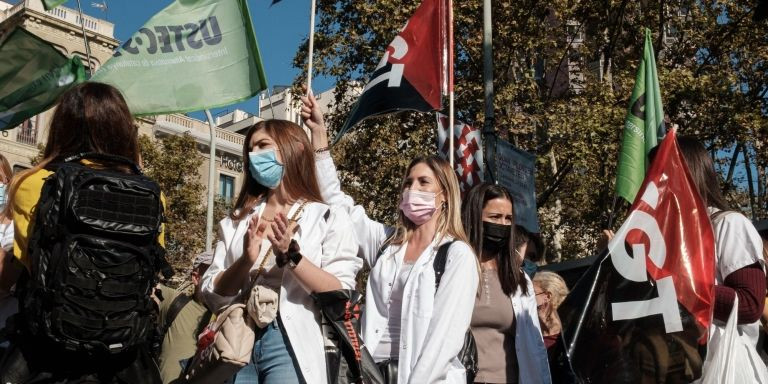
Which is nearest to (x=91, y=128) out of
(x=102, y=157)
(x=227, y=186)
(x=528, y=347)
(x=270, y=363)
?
(x=102, y=157)

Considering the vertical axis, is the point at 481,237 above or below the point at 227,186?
below

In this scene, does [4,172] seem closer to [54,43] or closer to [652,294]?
[652,294]

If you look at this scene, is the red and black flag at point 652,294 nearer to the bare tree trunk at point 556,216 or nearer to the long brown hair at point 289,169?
the long brown hair at point 289,169

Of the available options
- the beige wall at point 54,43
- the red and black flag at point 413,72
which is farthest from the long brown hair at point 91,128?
the beige wall at point 54,43

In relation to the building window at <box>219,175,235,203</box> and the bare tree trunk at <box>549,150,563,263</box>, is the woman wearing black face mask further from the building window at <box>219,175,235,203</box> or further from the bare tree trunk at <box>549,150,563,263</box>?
the building window at <box>219,175,235,203</box>

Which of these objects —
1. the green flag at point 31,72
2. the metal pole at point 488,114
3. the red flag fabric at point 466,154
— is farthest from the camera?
the metal pole at point 488,114

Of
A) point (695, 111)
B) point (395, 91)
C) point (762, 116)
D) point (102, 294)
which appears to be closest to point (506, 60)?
point (695, 111)

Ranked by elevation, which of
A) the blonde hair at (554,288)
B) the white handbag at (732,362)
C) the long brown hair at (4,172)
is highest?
the long brown hair at (4,172)

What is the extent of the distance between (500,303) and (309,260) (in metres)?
1.36

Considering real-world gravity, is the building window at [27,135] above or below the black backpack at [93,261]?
above

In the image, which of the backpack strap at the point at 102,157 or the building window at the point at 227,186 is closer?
the backpack strap at the point at 102,157

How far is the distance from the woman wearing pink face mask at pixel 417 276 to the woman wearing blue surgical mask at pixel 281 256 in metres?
0.27

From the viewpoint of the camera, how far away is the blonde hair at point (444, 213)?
4.29 meters

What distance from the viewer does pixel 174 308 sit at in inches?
242
